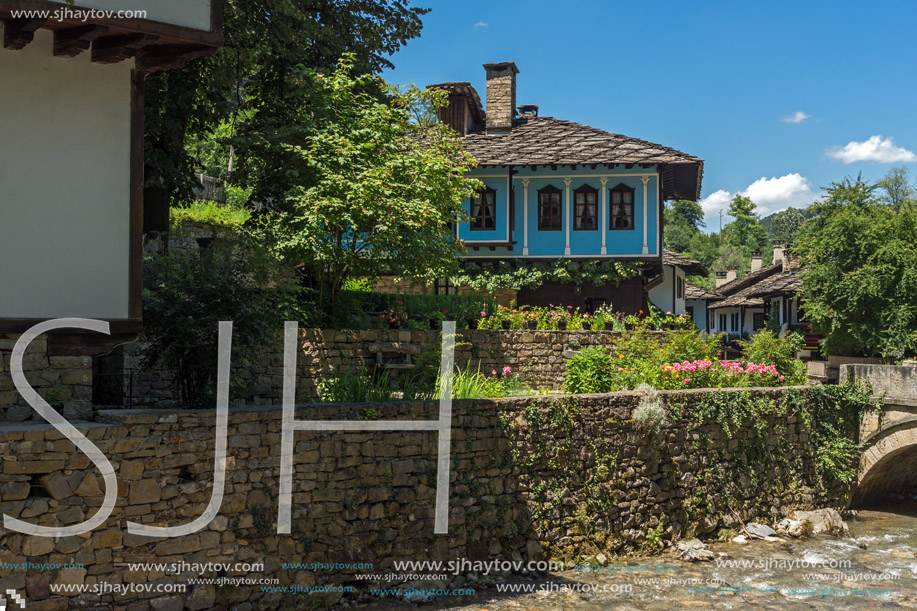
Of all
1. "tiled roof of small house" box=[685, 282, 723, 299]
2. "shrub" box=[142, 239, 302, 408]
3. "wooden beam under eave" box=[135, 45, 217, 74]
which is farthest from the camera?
"tiled roof of small house" box=[685, 282, 723, 299]

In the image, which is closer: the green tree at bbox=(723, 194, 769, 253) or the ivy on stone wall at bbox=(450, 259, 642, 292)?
the ivy on stone wall at bbox=(450, 259, 642, 292)

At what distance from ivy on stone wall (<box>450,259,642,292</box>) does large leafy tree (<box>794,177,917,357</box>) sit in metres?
5.31

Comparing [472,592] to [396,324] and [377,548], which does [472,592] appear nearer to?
[377,548]

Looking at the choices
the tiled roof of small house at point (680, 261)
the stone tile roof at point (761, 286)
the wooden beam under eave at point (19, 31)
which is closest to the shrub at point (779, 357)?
the tiled roof of small house at point (680, 261)

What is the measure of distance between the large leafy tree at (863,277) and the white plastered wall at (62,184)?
1799cm

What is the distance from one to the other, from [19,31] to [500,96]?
52.2 feet

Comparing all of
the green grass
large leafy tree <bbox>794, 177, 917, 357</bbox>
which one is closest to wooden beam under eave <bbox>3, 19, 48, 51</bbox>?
the green grass

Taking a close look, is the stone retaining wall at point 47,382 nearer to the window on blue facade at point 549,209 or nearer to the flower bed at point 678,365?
the flower bed at point 678,365

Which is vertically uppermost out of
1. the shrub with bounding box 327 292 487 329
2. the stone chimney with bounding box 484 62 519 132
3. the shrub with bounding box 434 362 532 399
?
the stone chimney with bounding box 484 62 519 132

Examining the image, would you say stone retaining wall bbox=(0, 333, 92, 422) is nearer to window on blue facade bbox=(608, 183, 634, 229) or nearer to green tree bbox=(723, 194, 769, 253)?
window on blue facade bbox=(608, 183, 634, 229)

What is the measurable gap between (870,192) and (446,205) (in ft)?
47.5

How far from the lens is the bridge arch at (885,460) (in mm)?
14773

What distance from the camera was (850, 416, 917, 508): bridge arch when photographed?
1477 cm

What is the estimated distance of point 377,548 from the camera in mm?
9984
